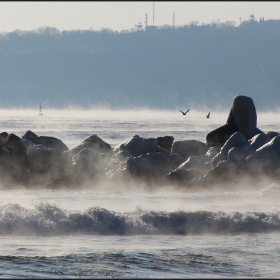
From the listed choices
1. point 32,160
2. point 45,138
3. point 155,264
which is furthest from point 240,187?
point 155,264

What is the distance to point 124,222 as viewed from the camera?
19641mm

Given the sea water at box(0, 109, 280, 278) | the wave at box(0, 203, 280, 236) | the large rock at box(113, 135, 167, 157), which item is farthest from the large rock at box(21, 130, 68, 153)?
the wave at box(0, 203, 280, 236)

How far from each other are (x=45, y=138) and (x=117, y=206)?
1285 cm

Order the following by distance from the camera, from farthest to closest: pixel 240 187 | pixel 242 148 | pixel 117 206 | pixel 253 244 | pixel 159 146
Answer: pixel 159 146
pixel 242 148
pixel 240 187
pixel 117 206
pixel 253 244

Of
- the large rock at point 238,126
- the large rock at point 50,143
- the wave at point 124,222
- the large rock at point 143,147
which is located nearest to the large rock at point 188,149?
the large rock at point 238,126

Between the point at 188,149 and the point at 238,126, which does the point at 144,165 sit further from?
the point at 238,126

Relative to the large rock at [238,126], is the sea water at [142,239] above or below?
below

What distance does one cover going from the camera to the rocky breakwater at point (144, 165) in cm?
2950

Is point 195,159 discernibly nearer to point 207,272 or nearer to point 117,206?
point 117,206

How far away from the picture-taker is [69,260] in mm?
15578

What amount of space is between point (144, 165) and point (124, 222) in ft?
34.6

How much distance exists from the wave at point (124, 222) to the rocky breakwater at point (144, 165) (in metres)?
7.85

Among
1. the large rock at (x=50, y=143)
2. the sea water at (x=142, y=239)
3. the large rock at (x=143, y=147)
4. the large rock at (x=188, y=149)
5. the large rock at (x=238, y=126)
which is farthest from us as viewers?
the large rock at (x=50, y=143)

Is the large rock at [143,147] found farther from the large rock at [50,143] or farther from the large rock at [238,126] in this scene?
the large rock at [50,143]
